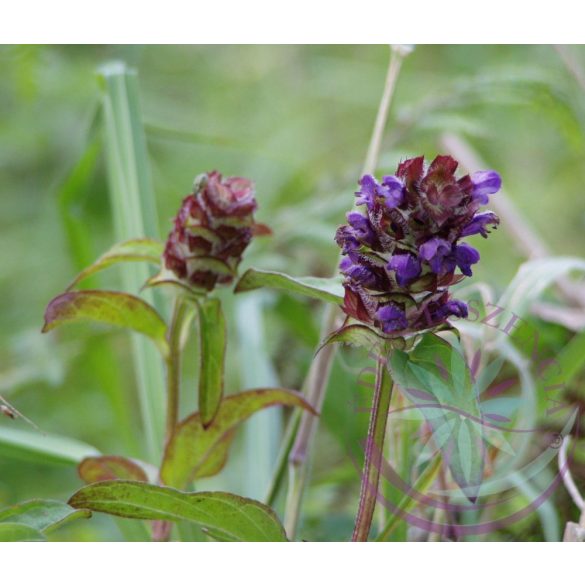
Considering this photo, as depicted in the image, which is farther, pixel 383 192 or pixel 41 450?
pixel 41 450

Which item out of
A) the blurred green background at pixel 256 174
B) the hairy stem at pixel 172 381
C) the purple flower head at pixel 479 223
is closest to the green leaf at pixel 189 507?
the hairy stem at pixel 172 381

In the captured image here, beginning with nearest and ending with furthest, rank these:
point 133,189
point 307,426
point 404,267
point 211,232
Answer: point 404,267 → point 211,232 → point 307,426 → point 133,189

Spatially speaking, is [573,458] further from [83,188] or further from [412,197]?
[83,188]

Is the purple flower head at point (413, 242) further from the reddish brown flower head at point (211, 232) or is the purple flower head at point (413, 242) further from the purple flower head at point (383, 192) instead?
the reddish brown flower head at point (211, 232)

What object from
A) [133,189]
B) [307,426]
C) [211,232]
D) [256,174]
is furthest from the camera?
[256,174]

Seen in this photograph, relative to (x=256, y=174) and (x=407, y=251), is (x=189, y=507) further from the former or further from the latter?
(x=256, y=174)

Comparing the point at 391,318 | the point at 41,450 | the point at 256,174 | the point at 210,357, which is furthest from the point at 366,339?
the point at 256,174
